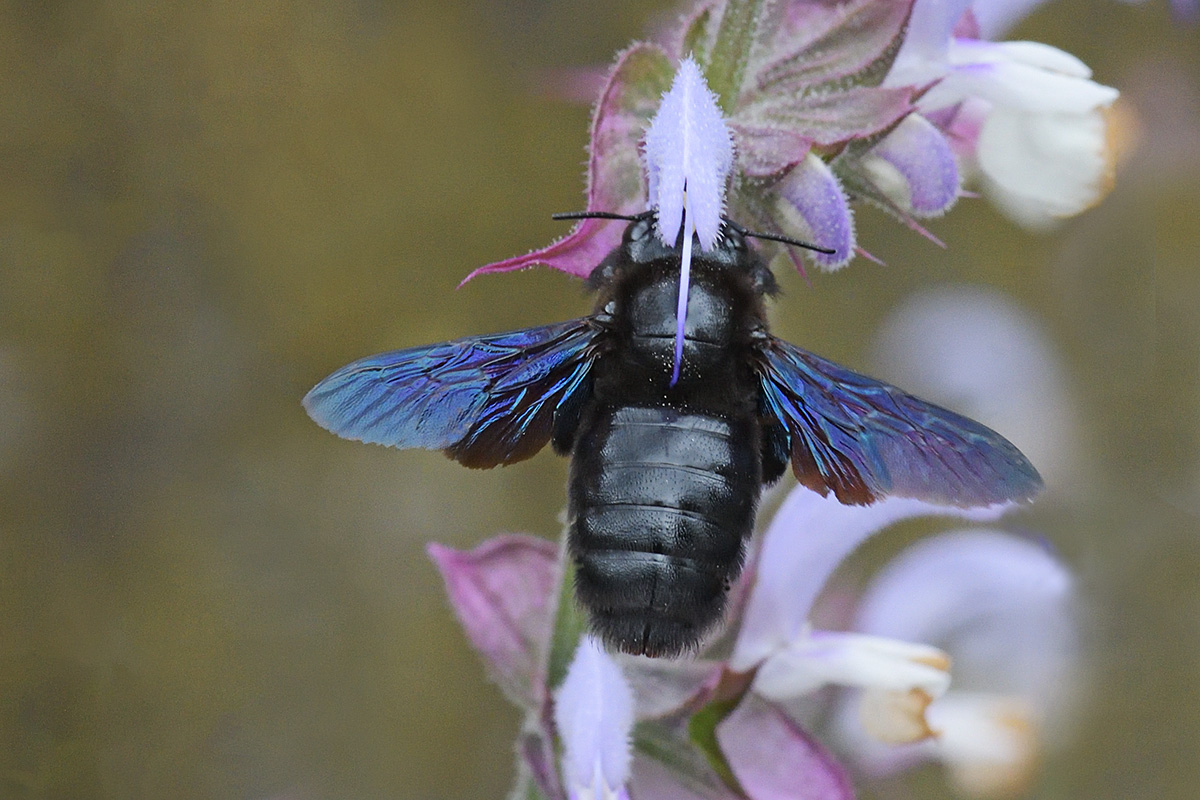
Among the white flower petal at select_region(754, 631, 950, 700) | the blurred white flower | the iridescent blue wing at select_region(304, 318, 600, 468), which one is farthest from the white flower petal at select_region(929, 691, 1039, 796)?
the blurred white flower

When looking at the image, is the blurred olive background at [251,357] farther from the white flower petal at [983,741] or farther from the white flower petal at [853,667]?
the white flower petal at [853,667]

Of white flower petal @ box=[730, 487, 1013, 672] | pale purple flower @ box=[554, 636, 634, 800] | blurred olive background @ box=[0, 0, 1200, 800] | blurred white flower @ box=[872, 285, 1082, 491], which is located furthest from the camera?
blurred white flower @ box=[872, 285, 1082, 491]

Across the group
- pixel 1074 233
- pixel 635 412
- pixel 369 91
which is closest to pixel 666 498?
pixel 635 412

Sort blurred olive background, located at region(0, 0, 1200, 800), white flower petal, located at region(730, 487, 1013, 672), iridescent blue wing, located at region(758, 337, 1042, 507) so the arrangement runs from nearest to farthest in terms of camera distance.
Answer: iridescent blue wing, located at region(758, 337, 1042, 507), white flower petal, located at region(730, 487, 1013, 672), blurred olive background, located at region(0, 0, 1200, 800)

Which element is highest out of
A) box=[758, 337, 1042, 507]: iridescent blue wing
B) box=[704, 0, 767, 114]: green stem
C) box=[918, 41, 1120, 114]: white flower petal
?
box=[918, 41, 1120, 114]: white flower petal

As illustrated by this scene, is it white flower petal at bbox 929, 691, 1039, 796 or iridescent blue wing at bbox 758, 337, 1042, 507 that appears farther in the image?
white flower petal at bbox 929, 691, 1039, 796

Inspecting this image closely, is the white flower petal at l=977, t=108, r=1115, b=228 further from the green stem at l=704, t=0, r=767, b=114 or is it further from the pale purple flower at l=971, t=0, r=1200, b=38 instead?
the green stem at l=704, t=0, r=767, b=114

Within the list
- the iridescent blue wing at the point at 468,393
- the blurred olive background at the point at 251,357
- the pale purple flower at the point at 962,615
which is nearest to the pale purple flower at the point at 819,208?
the iridescent blue wing at the point at 468,393
